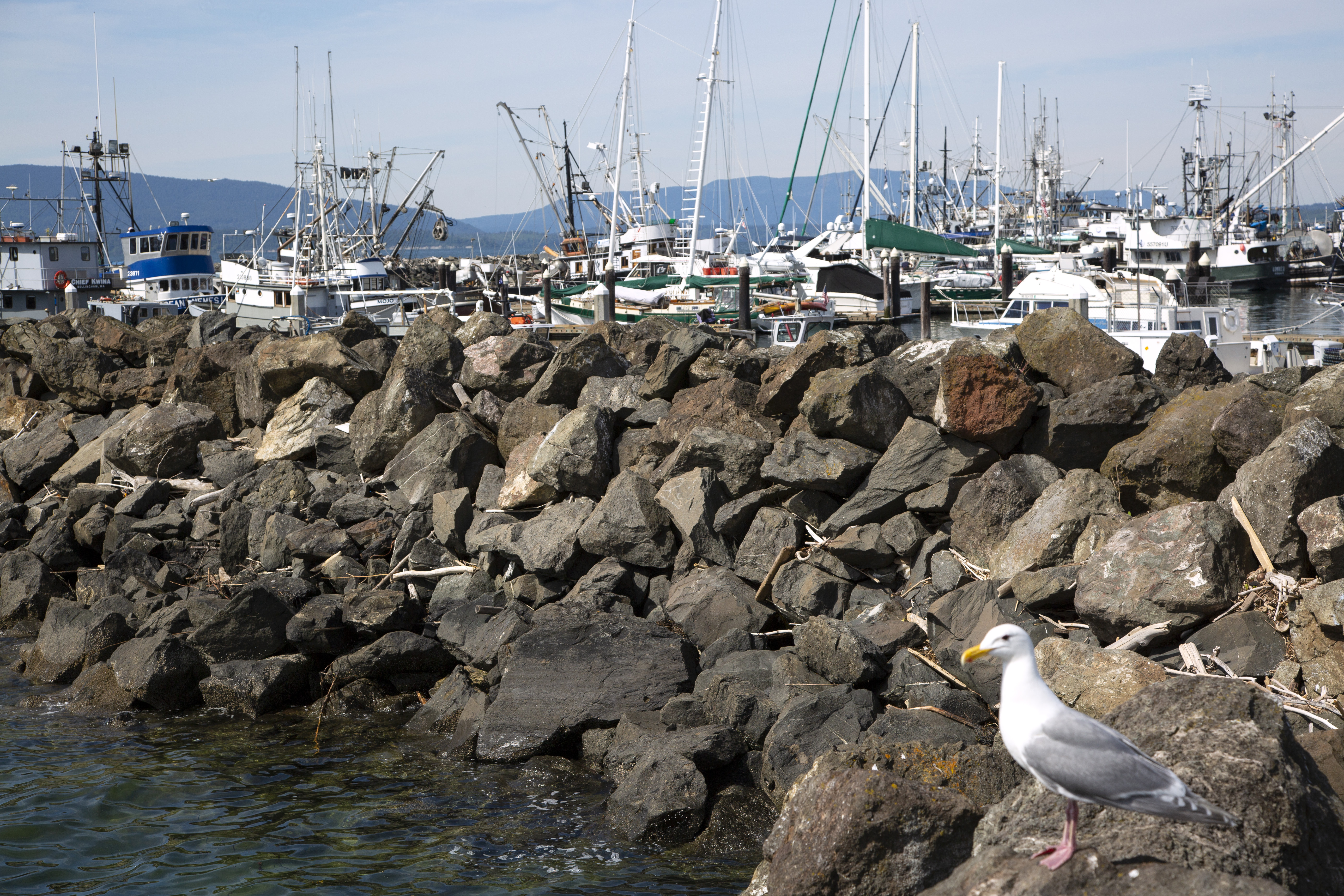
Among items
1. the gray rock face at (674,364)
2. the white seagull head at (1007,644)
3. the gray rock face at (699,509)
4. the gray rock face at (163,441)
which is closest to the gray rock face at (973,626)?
the gray rock face at (699,509)

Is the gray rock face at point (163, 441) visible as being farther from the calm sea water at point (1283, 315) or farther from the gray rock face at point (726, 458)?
the calm sea water at point (1283, 315)

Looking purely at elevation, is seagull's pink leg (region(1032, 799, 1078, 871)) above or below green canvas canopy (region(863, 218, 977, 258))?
below

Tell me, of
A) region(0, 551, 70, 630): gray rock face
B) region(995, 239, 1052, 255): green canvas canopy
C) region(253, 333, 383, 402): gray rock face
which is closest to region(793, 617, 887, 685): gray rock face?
region(253, 333, 383, 402): gray rock face

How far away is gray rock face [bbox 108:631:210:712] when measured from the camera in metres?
11.4

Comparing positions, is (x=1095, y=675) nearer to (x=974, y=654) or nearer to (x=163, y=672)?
(x=974, y=654)

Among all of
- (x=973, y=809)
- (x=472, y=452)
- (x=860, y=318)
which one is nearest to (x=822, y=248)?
(x=860, y=318)

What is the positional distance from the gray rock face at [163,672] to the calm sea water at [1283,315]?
26.2 metres

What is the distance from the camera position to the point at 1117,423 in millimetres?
11250

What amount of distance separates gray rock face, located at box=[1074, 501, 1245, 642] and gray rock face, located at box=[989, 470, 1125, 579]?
2.57ft

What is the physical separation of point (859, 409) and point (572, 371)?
5143 mm

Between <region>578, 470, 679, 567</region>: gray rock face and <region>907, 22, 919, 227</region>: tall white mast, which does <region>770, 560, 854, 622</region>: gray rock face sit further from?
<region>907, 22, 919, 227</region>: tall white mast

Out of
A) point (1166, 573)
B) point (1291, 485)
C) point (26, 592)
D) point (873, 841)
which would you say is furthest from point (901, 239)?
point (873, 841)

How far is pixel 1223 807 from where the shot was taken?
4.82 m

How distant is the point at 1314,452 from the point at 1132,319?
63.1ft
